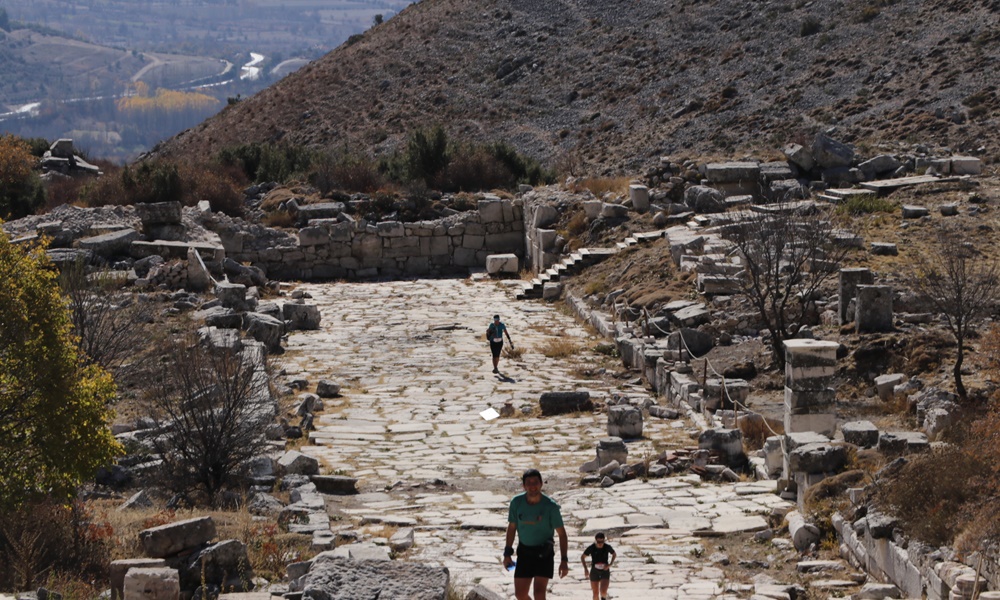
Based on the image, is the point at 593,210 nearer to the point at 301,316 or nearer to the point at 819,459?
the point at 301,316

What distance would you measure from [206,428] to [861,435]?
653 centimetres

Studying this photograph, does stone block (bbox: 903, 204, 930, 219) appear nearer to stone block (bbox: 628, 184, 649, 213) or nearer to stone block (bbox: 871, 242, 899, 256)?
stone block (bbox: 871, 242, 899, 256)

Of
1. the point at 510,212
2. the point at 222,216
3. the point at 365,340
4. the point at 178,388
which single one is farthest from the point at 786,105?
the point at 178,388

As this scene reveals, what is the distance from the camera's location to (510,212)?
31688 mm

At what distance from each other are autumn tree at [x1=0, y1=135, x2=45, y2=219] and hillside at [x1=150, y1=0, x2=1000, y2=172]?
18149mm

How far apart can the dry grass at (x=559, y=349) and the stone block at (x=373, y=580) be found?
13171 mm

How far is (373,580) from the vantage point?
8336mm

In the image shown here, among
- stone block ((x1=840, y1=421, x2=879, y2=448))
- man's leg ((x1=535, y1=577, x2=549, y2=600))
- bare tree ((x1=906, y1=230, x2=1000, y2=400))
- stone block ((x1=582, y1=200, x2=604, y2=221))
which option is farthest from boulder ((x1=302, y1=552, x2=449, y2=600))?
stone block ((x1=582, y1=200, x2=604, y2=221))

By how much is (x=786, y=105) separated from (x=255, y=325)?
2516 cm

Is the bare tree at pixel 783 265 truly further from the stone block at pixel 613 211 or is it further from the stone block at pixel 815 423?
the stone block at pixel 613 211

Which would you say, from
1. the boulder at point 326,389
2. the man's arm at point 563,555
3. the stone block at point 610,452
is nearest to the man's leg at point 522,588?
the man's arm at point 563,555

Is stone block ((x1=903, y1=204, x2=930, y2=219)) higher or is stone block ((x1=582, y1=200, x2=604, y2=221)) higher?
stone block ((x1=582, y1=200, x2=604, y2=221))

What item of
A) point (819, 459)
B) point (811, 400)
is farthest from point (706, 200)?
point (819, 459)

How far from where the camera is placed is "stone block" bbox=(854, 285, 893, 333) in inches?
687
